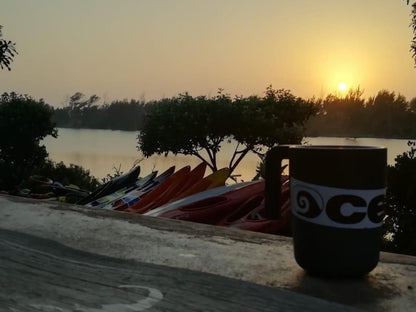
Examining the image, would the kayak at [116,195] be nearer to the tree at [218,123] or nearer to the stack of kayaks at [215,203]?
the stack of kayaks at [215,203]

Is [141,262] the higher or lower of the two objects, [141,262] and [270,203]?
the lower

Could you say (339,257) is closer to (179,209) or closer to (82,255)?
(82,255)

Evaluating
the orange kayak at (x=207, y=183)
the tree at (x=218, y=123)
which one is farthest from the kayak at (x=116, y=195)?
the tree at (x=218, y=123)

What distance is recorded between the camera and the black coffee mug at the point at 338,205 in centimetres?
68

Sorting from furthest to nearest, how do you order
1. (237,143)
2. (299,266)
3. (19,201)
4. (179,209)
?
(237,143) < (179,209) < (19,201) < (299,266)

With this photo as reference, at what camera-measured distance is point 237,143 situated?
11344mm

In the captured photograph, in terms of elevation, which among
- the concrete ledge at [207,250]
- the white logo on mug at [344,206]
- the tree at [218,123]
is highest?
the tree at [218,123]

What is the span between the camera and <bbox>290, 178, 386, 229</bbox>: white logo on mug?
68 centimetres

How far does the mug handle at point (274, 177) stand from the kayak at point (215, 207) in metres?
1.48

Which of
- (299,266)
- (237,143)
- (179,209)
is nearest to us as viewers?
(299,266)

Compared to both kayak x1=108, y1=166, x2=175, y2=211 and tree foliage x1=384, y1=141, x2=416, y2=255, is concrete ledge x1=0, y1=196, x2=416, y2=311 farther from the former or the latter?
tree foliage x1=384, y1=141, x2=416, y2=255

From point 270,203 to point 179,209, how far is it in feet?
5.37

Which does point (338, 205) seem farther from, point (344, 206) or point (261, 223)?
point (261, 223)

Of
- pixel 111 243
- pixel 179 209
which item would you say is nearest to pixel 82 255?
pixel 111 243
